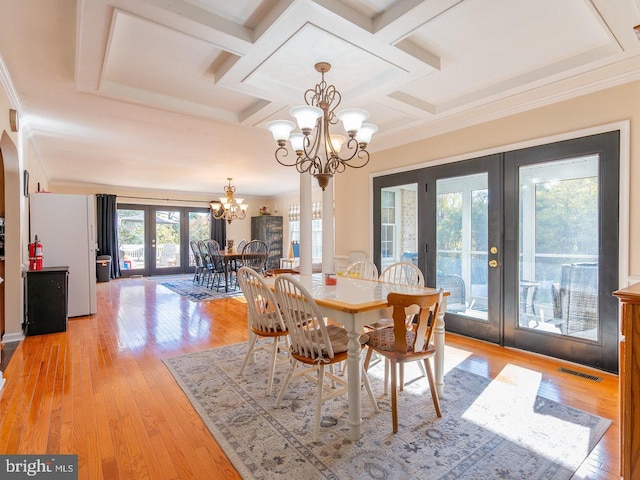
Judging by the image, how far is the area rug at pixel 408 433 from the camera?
66.4 inches

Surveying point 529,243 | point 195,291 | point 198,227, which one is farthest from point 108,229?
point 529,243

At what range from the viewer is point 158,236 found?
9.67 m

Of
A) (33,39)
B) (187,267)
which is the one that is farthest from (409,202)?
(187,267)

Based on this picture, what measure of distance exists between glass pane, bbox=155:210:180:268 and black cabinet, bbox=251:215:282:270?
230cm

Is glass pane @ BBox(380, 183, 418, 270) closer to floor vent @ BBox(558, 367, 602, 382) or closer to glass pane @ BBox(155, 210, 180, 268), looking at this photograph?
floor vent @ BBox(558, 367, 602, 382)

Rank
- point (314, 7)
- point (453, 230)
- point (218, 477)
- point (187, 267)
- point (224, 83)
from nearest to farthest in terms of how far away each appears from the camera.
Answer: point (218, 477) → point (314, 7) → point (224, 83) → point (453, 230) → point (187, 267)

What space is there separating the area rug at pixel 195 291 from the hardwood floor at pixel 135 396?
5.60ft

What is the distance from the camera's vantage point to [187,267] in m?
10.2

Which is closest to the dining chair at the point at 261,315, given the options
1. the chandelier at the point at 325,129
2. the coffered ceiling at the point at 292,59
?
the chandelier at the point at 325,129

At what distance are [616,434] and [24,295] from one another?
18.4 ft

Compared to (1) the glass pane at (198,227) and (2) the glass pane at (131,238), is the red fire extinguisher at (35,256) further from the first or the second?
(1) the glass pane at (198,227)

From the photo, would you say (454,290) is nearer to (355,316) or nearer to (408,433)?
(408,433)

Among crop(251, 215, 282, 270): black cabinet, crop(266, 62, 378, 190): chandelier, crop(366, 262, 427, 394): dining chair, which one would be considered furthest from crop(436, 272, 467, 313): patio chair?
crop(251, 215, 282, 270): black cabinet

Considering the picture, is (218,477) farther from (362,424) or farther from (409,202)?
(409,202)
